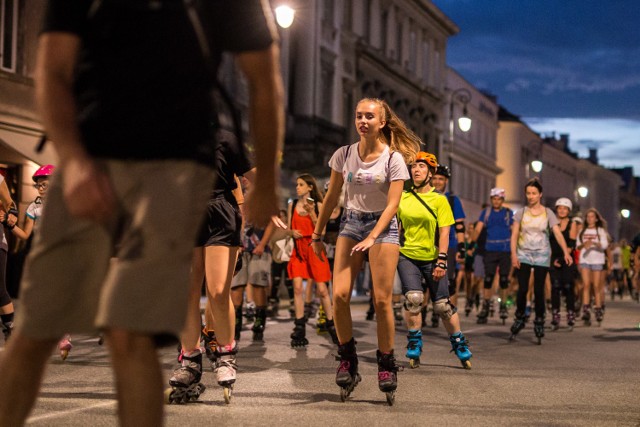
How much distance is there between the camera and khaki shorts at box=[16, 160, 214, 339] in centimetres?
281

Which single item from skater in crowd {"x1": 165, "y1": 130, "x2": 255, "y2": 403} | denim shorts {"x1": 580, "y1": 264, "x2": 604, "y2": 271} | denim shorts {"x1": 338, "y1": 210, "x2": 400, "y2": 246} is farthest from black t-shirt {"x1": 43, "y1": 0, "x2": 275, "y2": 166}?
denim shorts {"x1": 580, "y1": 264, "x2": 604, "y2": 271}

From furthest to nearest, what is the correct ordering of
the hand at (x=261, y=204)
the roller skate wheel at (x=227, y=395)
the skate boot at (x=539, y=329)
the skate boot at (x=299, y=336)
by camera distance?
the skate boot at (x=539, y=329), the skate boot at (x=299, y=336), the roller skate wheel at (x=227, y=395), the hand at (x=261, y=204)

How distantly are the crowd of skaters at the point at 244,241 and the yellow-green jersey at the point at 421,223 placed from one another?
1cm

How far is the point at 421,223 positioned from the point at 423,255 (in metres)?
0.29

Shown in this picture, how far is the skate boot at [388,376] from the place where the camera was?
7156 mm

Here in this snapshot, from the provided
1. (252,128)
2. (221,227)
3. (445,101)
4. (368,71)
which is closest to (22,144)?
(221,227)

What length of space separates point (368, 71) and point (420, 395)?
41074 mm

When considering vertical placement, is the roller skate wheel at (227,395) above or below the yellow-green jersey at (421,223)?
below

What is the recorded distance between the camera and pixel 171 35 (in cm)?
292

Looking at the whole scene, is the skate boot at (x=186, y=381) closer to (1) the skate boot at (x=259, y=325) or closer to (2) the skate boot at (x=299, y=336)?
(2) the skate boot at (x=299, y=336)

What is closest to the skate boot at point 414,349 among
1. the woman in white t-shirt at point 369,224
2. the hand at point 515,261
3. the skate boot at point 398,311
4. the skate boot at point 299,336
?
the skate boot at point 299,336

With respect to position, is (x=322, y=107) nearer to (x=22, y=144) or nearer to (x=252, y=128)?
(x=22, y=144)

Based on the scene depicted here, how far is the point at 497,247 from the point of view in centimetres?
1777

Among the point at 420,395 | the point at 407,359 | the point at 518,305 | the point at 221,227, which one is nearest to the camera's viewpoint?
the point at 221,227
